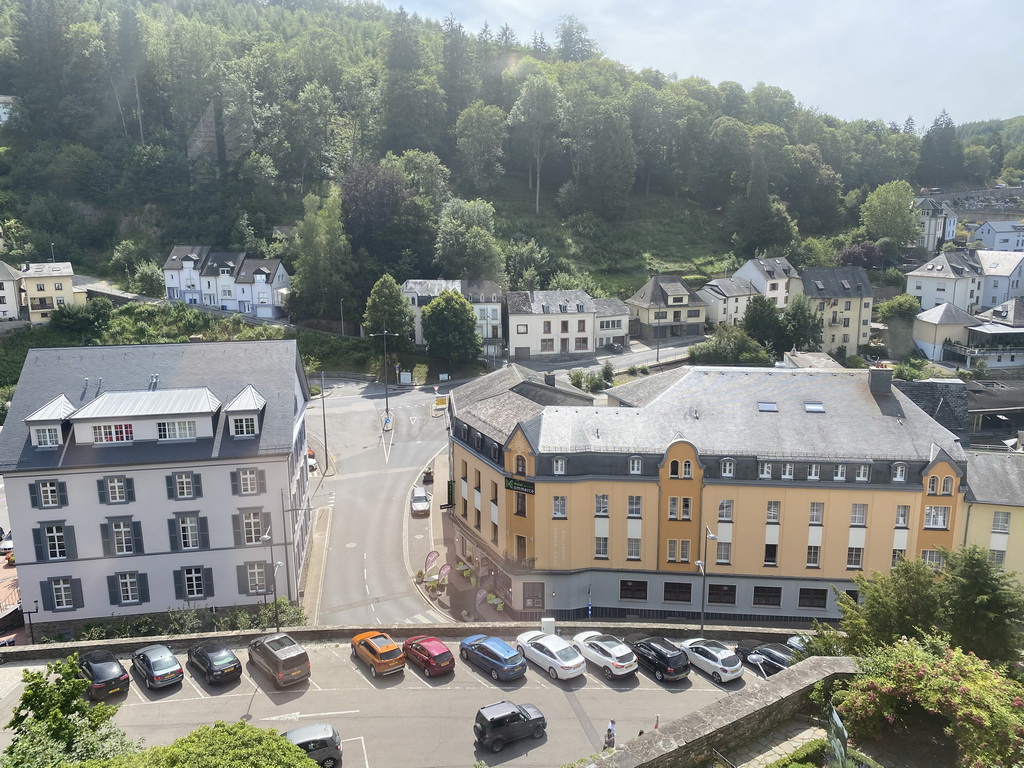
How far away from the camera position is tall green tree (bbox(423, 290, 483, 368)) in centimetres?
7812

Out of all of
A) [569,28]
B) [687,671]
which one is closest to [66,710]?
[687,671]

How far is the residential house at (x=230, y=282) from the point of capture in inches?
3445

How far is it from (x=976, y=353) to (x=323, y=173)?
3167 inches

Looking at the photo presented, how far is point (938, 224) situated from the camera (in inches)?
4769

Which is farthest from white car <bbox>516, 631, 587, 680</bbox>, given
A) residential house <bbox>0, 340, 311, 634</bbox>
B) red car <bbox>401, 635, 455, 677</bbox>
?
residential house <bbox>0, 340, 311, 634</bbox>

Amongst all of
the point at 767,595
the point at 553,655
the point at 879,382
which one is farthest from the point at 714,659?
the point at 879,382

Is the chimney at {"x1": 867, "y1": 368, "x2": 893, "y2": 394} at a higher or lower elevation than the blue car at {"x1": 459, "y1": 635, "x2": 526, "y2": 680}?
higher

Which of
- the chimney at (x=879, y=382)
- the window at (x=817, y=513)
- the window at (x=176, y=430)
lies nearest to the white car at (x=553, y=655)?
the window at (x=817, y=513)

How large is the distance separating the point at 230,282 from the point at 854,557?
69.9 meters

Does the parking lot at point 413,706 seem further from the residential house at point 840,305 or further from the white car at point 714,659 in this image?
the residential house at point 840,305

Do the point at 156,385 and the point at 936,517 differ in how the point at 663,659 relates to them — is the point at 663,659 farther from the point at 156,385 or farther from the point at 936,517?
the point at 156,385

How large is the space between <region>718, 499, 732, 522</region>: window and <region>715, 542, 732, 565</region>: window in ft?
3.98

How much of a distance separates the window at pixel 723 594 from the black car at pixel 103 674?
1012 inches

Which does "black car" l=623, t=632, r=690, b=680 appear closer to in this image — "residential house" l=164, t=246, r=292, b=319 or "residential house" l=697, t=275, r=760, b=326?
"residential house" l=164, t=246, r=292, b=319
